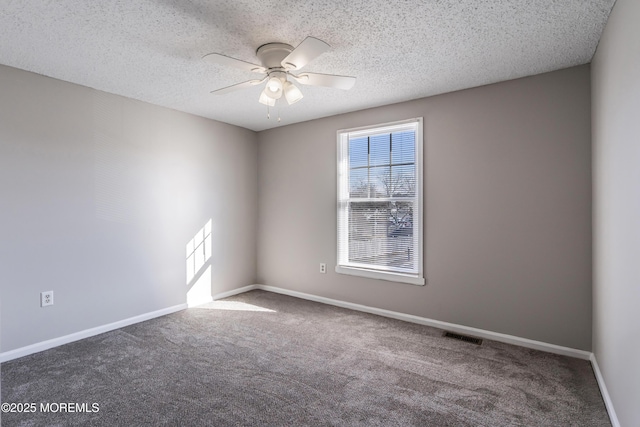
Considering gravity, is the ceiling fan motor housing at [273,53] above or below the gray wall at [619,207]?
above

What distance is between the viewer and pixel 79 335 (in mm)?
3170

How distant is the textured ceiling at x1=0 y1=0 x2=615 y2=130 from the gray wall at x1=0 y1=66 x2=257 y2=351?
0.35 meters

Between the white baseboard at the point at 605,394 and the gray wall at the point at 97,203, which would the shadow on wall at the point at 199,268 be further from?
the white baseboard at the point at 605,394

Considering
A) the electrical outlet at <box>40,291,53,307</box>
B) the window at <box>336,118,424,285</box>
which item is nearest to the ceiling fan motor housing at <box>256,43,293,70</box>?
the window at <box>336,118,424,285</box>

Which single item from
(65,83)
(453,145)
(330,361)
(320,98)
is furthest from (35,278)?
(453,145)

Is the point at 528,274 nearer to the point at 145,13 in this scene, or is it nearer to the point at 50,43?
the point at 145,13

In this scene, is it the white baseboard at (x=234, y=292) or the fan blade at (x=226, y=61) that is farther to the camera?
the white baseboard at (x=234, y=292)

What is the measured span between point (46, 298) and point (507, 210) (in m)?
4.24

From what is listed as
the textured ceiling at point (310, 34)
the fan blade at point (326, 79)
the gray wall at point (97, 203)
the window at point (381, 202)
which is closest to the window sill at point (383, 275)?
the window at point (381, 202)

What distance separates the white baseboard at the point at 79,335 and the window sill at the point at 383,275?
2074mm

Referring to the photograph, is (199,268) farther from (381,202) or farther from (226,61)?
(226,61)

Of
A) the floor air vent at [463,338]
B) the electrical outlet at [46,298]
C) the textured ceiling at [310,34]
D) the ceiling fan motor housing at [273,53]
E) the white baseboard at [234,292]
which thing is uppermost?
the textured ceiling at [310,34]

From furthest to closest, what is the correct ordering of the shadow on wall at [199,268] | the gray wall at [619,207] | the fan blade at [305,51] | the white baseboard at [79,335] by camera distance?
the shadow on wall at [199,268]
the white baseboard at [79,335]
the fan blade at [305,51]
the gray wall at [619,207]

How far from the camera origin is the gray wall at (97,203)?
9.24ft
